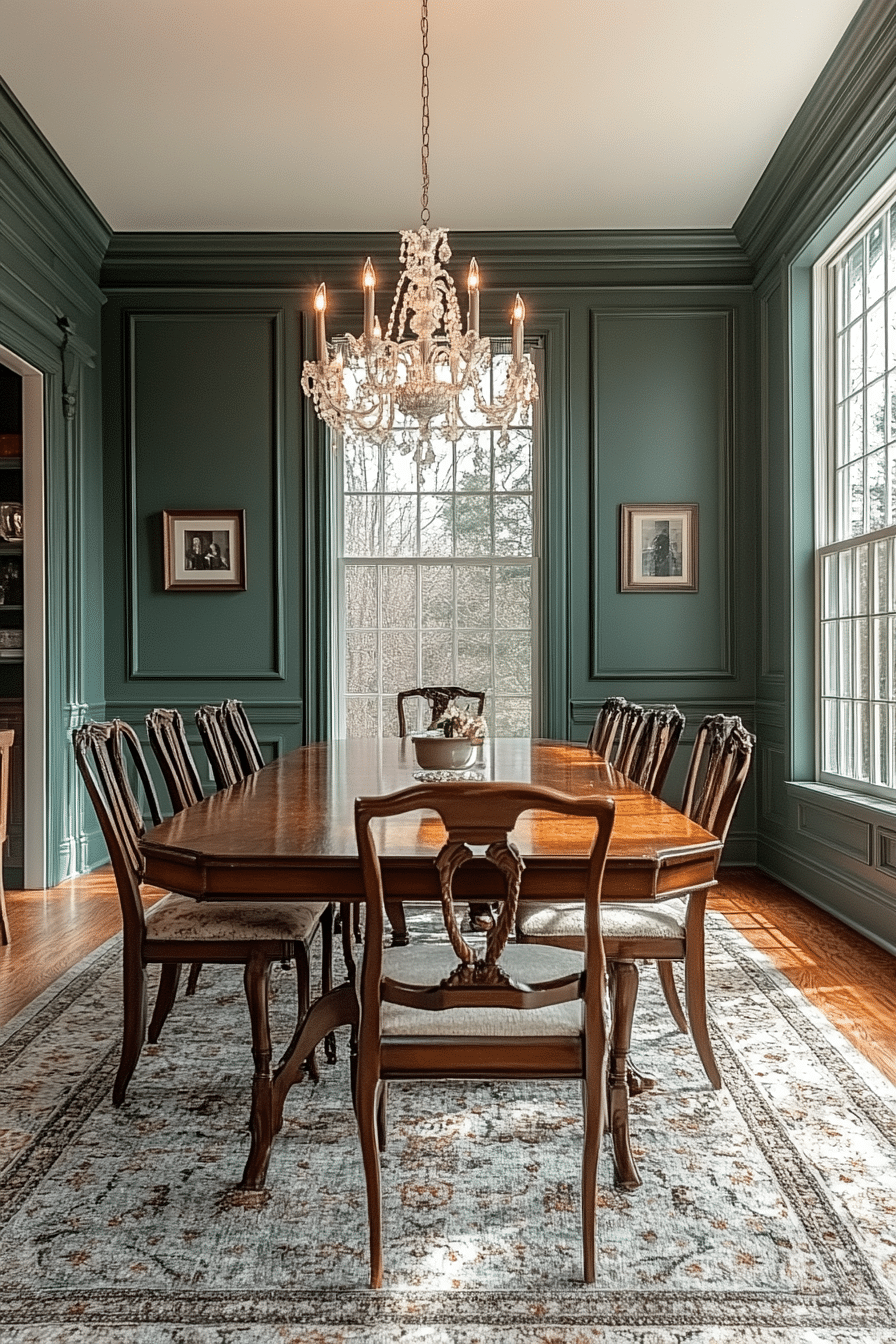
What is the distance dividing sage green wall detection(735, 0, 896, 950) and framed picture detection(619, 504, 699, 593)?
1.31 ft

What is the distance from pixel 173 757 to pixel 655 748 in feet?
4.85

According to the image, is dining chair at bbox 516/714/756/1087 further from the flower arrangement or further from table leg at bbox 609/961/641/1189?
the flower arrangement

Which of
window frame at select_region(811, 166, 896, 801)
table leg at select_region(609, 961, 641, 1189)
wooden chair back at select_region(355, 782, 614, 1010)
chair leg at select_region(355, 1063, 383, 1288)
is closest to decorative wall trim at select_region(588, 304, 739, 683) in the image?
window frame at select_region(811, 166, 896, 801)

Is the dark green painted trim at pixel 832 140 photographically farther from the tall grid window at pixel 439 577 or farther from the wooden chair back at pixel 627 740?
the wooden chair back at pixel 627 740

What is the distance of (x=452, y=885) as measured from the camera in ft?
6.75

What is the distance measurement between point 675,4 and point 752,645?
325cm

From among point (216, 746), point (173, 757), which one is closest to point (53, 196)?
point (216, 746)

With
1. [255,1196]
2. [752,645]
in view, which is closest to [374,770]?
[255,1196]

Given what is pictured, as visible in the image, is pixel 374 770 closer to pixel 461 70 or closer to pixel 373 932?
pixel 373 932

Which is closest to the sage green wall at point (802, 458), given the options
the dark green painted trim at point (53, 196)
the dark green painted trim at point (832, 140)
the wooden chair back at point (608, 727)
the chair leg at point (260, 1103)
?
the dark green painted trim at point (832, 140)

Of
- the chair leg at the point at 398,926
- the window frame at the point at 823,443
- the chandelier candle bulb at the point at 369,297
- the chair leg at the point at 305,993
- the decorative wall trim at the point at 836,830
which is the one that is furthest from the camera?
the window frame at the point at 823,443

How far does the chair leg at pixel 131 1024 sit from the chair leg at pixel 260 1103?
1.49 feet

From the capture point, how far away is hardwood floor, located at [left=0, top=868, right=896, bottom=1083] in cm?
347

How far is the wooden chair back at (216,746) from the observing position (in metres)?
3.74
